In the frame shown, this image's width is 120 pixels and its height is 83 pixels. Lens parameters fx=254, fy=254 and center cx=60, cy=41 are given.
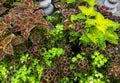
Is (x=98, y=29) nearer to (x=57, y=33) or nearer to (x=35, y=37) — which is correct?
(x=57, y=33)

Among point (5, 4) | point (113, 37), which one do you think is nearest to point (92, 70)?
point (113, 37)

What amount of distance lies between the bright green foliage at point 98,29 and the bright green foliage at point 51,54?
0.78ft

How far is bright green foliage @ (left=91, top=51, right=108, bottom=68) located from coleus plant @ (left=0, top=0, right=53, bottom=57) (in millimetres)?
492

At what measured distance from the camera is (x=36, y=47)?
2.34 meters

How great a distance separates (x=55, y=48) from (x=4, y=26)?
0.51 metres

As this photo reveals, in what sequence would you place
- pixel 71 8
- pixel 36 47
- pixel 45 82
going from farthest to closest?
pixel 71 8
pixel 36 47
pixel 45 82

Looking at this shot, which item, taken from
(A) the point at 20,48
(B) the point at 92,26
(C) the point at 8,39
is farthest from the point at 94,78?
(C) the point at 8,39

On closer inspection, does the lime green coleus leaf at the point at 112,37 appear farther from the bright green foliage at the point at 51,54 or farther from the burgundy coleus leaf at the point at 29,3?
the burgundy coleus leaf at the point at 29,3

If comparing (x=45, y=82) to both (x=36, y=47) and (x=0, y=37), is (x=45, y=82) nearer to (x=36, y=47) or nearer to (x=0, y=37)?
(x=36, y=47)

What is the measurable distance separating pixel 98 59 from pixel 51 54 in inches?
17.4

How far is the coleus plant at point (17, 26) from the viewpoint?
7.48ft

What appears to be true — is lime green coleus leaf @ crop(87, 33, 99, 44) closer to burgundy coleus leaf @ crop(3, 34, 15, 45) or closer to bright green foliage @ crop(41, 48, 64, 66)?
bright green foliage @ crop(41, 48, 64, 66)

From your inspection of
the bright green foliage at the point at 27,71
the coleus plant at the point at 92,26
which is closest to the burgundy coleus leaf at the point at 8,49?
the bright green foliage at the point at 27,71

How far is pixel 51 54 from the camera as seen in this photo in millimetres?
2377
